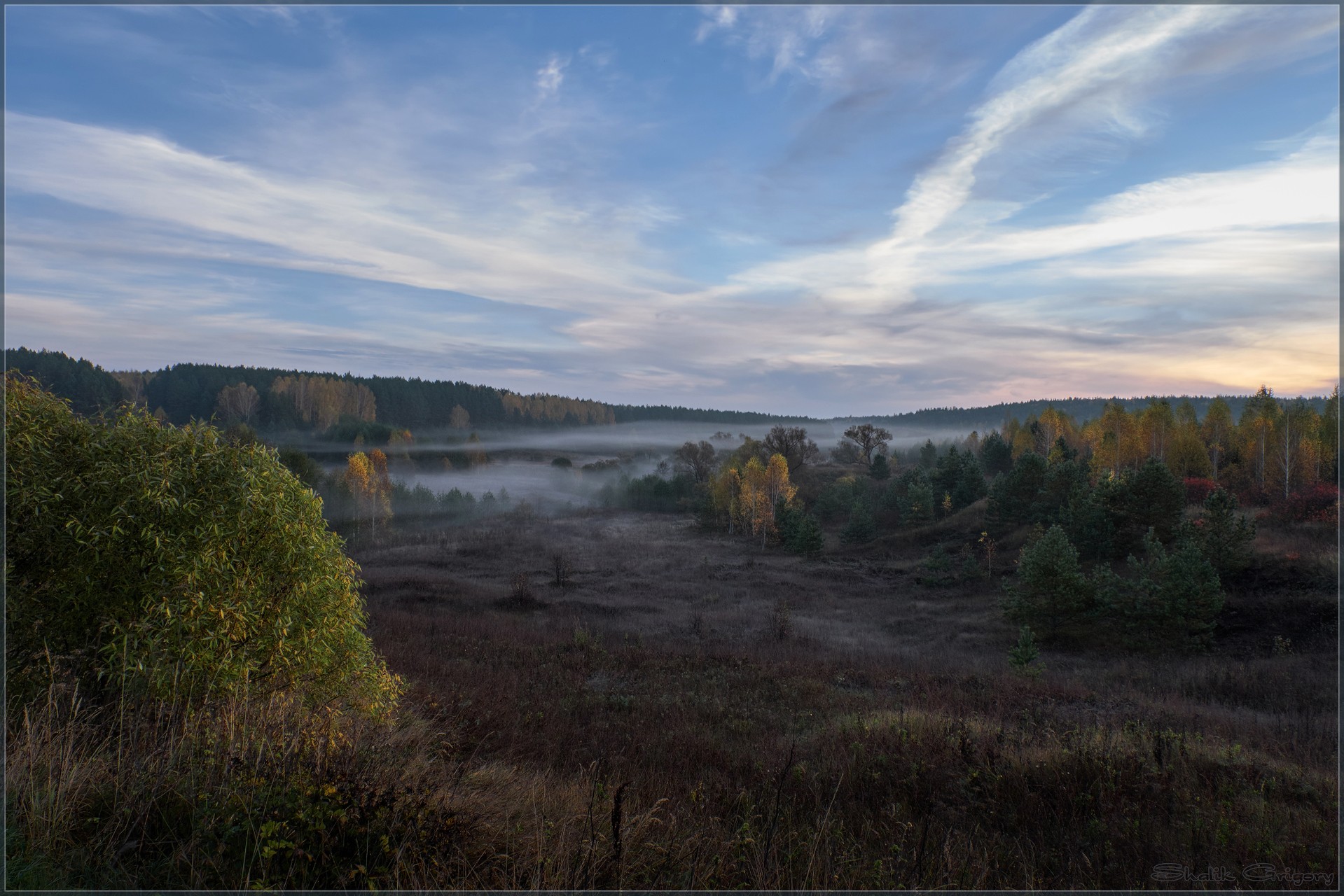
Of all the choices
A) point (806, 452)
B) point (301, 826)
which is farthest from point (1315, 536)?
point (806, 452)

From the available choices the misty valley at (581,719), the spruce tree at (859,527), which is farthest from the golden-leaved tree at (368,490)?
the spruce tree at (859,527)

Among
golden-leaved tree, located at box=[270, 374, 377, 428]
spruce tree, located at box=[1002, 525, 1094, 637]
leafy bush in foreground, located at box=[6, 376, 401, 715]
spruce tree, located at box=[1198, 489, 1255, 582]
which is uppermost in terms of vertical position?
golden-leaved tree, located at box=[270, 374, 377, 428]

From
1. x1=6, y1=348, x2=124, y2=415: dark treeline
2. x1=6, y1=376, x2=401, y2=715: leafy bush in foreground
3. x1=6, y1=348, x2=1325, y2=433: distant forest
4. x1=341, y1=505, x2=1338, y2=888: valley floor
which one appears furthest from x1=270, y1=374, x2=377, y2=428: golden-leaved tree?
x1=6, y1=376, x2=401, y2=715: leafy bush in foreground

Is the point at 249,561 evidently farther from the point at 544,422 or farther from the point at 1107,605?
the point at 544,422

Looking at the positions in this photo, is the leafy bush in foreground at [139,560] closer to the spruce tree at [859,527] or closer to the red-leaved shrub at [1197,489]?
the spruce tree at [859,527]

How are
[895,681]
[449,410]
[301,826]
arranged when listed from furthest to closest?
[449,410], [895,681], [301,826]

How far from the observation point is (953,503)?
200 ft

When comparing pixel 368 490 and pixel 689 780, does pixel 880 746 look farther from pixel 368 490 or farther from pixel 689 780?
pixel 368 490

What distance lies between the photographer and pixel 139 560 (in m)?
5.93

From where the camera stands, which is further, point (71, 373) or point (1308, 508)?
point (71, 373)

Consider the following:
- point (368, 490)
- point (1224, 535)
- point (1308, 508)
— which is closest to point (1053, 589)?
point (1224, 535)

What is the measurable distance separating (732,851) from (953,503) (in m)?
62.7

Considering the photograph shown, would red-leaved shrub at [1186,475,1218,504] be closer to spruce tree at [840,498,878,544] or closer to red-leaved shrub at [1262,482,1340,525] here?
red-leaved shrub at [1262,482,1340,525]

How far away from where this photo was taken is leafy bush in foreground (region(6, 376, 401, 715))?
5805 mm
